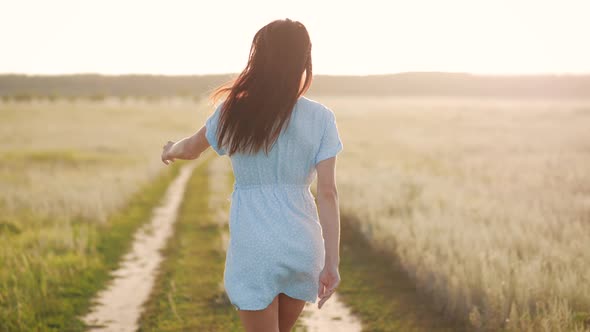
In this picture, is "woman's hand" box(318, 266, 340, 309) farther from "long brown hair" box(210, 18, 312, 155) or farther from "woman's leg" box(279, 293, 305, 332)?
"long brown hair" box(210, 18, 312, 155)

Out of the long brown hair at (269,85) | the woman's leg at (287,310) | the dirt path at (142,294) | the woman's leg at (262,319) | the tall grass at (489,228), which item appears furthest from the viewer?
the dirt path at (142,294)

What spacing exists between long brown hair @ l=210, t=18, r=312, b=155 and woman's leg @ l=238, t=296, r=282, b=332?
759mm

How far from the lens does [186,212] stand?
14.6 meters

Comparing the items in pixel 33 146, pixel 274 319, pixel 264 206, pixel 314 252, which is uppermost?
pixel 264 206

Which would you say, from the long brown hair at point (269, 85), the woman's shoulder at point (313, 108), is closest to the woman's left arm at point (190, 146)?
Result: the long brown hair at point (269, 85)

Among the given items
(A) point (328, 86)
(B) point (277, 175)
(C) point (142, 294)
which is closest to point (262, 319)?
(B) point (277, 175)

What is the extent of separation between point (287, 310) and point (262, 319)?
0.62ft

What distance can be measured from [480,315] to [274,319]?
157 inches

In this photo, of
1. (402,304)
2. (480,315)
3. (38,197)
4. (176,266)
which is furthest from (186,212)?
(480,315)

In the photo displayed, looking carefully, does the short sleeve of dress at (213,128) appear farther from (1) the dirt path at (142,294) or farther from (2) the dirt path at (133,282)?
(2) the dirt path at (133,282)

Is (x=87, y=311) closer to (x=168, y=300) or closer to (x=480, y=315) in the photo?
(x=168, y=300)

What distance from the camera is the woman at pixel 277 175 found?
2996 mm

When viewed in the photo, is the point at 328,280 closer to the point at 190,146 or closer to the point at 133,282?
the point at 190,146

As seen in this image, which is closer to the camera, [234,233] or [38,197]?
[234,233]
